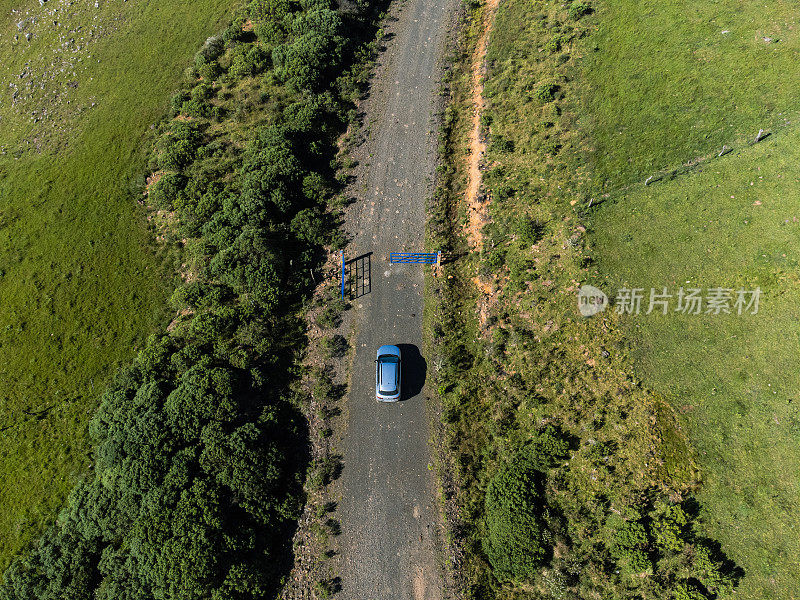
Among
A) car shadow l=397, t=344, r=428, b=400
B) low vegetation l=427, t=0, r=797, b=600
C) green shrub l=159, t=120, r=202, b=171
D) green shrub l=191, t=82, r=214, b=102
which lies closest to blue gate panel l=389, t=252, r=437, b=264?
low vegetation l=427, t=0, r=797, b=600

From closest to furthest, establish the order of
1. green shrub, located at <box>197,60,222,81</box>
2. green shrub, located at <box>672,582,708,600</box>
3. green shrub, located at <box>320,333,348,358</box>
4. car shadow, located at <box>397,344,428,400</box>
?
green shrub, located at <box>672,582,708,600</box>, car shadow, located at <box>397,344,428,400</box>, green shrub, located at <box>320,333,348,358</box>, green shrub, located at <box>197,60,222,81</box>

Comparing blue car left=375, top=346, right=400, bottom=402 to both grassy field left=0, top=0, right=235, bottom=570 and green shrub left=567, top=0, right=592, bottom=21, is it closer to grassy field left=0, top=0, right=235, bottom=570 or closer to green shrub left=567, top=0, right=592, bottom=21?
grassy field left=0, top=0, right=235, bottom=570

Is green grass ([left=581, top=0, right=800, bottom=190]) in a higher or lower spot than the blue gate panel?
higher

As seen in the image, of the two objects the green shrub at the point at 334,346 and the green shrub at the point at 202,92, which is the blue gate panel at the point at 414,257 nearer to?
the green shrub at the point at 334,346

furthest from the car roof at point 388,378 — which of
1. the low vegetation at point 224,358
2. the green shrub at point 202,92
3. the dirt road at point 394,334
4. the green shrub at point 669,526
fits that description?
the green shrub at point 202,92

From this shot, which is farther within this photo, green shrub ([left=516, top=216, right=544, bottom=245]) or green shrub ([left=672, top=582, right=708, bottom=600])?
green shrub ([left=516, top=216, right=544, bottom=245])

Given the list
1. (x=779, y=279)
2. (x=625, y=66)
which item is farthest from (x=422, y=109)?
(x=779, y=279)

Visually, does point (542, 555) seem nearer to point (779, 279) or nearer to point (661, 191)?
point (779, 279)

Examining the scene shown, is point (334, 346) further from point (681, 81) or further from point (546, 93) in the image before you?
point (681, 81)
